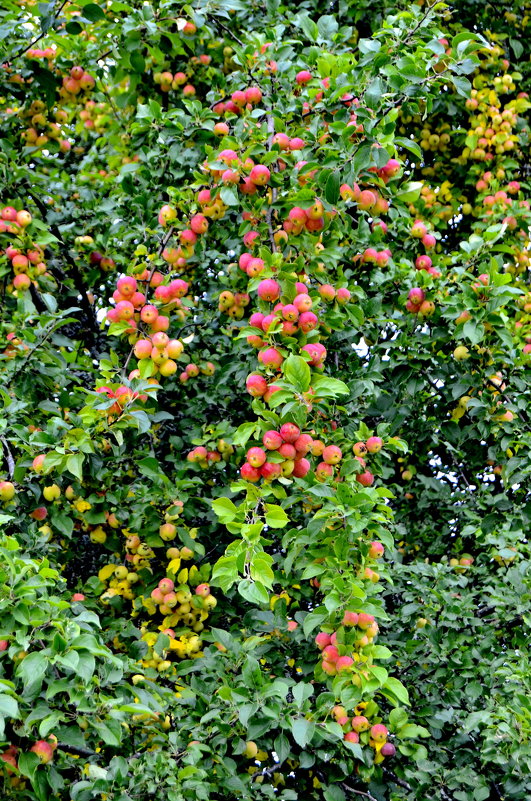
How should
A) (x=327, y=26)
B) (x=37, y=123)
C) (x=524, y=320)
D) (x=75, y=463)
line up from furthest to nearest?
1. (x=524, y=320)
2. (x=37, y=123)
3. (x=327, y=26)
4. (x=75, y=463)

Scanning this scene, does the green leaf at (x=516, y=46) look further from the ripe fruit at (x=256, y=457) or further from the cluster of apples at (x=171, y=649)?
the cluster of apples at (x=171, y=649)

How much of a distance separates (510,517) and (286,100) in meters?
1.50

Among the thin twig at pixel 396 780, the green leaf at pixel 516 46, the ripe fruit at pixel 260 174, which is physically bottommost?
the thin twig at pixel 396 780

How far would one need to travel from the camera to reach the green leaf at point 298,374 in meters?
2.08

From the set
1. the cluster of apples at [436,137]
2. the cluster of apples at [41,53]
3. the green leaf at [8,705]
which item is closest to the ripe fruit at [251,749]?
the green leaf at [8,705]

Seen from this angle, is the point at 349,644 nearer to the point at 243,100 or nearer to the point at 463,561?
the point at 463,561

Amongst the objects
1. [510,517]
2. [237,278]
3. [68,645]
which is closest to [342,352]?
[237,278]

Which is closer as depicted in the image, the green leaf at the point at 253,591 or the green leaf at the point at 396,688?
the green leaf at the point at 253,591

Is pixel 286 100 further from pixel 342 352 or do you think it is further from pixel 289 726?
pixel 289 726

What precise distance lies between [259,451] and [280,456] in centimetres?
5

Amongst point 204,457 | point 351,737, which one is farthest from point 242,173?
point 351,737

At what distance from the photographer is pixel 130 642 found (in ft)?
8.66

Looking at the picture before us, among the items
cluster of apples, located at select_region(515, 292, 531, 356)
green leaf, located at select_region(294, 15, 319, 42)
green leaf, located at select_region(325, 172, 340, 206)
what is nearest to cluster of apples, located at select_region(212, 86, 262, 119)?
green leaf, located at select_region(294, 15, 319, 42)

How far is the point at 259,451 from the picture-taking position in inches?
84.7
